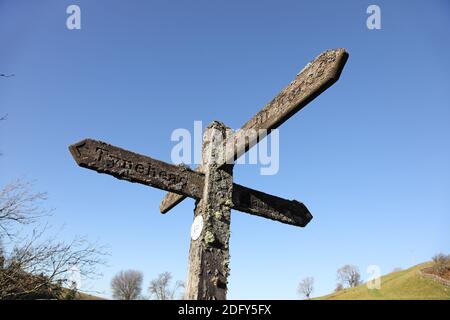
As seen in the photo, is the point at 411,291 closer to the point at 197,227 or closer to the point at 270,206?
the point at 270,206

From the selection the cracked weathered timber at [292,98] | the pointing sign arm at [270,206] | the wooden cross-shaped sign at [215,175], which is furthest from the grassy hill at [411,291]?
the cracked weathered timber at [292,98]

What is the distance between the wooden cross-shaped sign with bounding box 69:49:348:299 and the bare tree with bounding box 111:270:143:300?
2817 inches

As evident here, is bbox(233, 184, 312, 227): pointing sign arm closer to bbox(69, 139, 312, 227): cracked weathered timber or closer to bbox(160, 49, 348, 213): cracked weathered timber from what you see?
bbox(69, 139, 312, 227): cracked weathered timber

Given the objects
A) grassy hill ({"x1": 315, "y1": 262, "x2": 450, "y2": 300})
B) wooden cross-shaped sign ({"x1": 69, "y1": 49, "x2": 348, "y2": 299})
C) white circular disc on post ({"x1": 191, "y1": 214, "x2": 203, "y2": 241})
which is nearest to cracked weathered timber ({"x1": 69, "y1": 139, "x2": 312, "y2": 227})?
wooden cross-shaped sign ({"x1": 69, "y1": 49, "x2": 348, "y2": 299})

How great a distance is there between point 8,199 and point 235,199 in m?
8.44

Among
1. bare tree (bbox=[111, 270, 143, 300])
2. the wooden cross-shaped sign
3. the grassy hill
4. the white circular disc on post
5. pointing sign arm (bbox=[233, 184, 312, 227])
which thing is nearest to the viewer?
the wooden cross-shaped sign

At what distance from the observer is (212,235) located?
10.3ft

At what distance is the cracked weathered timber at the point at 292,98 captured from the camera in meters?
2.35

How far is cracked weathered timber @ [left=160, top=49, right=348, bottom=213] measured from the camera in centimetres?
235

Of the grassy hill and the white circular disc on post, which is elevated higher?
the white circular disc on post

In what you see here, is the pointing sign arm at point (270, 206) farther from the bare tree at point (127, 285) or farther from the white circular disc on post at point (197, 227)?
the bare tree at point (127, 285)
